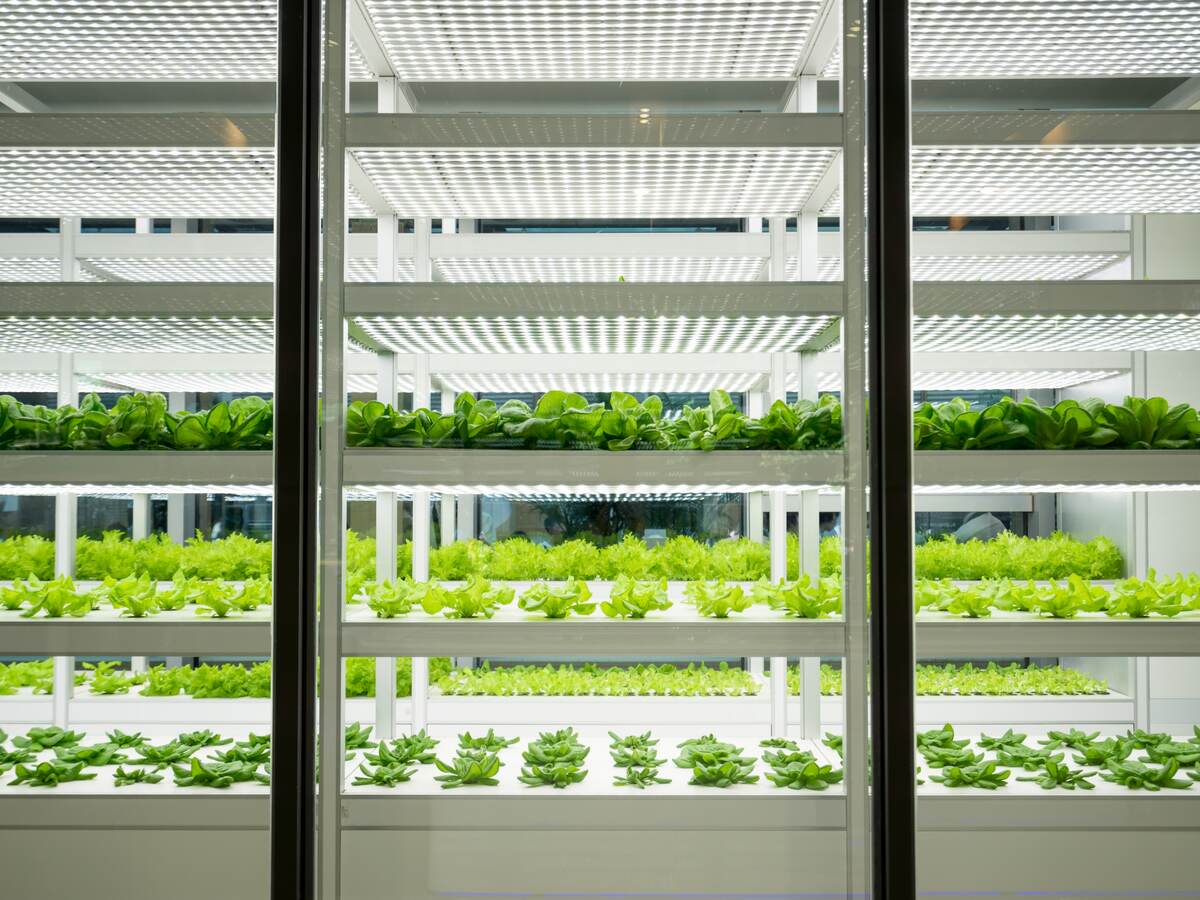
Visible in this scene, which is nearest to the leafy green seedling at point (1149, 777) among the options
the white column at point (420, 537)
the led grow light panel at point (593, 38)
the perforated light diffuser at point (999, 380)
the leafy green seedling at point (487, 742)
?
the perforated light diffuser at point (999, 380)

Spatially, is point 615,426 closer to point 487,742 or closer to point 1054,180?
point 487,742

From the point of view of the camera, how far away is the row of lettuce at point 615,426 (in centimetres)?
177

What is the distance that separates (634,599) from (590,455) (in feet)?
1.10

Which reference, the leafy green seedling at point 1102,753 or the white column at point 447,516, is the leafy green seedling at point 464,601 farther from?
the leafy green seedling at point 1102,753

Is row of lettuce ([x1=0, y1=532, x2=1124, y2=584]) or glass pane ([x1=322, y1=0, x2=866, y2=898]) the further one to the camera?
row of lettuce ([x1=0, y1=532, x2=1124, y2=584])

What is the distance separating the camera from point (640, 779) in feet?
5.80

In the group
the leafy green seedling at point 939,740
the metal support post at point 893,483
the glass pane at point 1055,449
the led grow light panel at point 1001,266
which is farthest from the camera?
the led grow light panel at point 1001,266

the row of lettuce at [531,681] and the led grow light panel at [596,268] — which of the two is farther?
the led grow light panel at [596,268]

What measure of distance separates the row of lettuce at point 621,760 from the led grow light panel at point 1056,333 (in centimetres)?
84

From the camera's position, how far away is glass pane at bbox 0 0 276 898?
5.67 ft

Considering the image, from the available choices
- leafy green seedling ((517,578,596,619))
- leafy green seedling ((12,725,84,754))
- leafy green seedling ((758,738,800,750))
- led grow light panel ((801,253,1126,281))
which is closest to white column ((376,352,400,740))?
leafy green seedling ((517,578,596,619))

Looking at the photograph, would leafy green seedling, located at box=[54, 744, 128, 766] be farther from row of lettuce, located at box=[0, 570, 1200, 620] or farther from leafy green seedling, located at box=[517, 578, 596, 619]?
leafy green seedling, located at box=[517, 578, 596, 619]

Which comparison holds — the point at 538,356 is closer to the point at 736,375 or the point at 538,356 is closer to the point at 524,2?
the point at 736,375

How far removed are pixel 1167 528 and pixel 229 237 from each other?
2.22 meters
